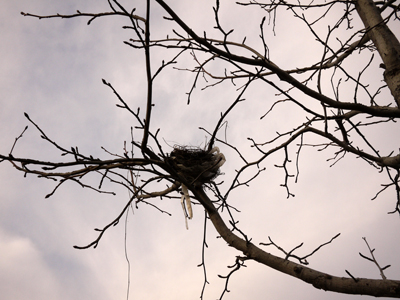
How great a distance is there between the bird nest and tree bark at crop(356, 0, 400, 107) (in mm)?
1257

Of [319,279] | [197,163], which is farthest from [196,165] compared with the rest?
[319,279]

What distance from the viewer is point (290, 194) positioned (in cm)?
222

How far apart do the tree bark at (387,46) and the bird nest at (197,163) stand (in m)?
1.26

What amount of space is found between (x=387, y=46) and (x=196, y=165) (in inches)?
62.6

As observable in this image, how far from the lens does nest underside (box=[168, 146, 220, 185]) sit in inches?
85.0

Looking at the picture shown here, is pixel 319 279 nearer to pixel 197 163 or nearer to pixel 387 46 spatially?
pixel 197 163

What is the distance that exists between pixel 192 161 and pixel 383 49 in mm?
1586

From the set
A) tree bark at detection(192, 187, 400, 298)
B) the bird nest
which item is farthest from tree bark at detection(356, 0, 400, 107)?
the bird nest

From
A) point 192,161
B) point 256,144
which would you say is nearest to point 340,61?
point 256,144

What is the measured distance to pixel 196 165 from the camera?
7.22 ft

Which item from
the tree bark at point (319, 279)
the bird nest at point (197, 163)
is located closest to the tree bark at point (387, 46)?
the tree bark at point (319, 279)

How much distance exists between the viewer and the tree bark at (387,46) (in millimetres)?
1875

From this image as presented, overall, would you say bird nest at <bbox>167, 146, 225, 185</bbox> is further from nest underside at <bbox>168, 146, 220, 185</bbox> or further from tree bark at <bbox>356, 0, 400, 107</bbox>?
tree bark at <bbox>356, 0, 400, 107</bbox>

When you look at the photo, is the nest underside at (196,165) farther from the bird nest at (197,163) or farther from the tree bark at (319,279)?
the tree bark at (319,279)
